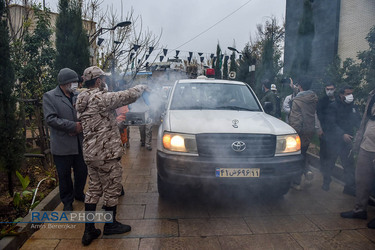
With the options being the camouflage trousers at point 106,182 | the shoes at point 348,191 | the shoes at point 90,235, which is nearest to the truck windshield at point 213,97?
the camouflage trousers at point 106,182

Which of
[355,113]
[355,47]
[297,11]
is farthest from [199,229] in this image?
[297,11]

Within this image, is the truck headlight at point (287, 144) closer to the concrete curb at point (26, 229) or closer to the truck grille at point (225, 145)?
→ the truck grille at point (225, 145)

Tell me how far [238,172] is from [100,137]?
1.73m

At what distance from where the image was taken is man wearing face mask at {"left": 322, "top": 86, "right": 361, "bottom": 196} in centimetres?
483

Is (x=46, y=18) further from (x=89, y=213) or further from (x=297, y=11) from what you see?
(x=297, y=11)

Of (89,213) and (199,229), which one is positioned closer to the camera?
(89,213)

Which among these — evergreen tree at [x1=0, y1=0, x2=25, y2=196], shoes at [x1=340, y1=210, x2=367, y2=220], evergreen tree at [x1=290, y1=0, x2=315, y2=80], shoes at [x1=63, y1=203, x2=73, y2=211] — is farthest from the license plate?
evergreen tree at [x1=290, y1=0, x2=315, y2=80]

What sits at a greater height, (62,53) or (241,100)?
(62,53)

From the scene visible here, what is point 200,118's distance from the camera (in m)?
4.12

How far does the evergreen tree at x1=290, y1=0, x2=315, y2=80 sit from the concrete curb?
11.0 m

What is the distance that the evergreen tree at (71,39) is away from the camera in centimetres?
636

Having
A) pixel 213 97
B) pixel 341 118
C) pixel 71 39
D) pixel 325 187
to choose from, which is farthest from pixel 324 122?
pixel 71 39

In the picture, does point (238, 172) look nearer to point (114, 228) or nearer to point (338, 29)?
point (114, 228)

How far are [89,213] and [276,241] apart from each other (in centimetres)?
211
